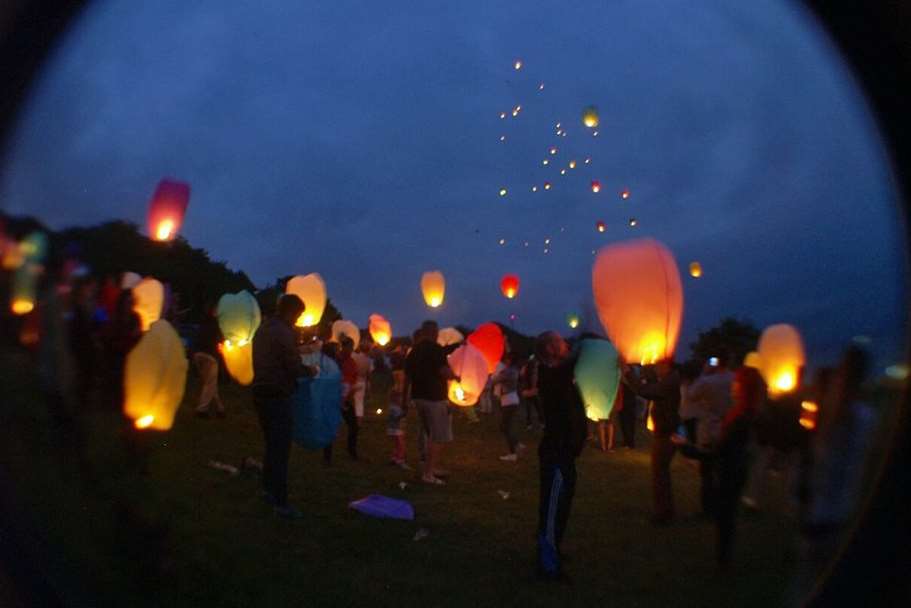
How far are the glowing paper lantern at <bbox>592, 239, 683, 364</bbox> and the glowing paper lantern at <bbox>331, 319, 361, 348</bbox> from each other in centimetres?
178

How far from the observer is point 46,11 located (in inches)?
101

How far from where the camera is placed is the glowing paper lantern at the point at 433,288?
321 centimetres

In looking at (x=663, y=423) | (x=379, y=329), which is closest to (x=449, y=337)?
(x=379, y=329)

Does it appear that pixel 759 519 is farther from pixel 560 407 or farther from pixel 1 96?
pixel 1 96

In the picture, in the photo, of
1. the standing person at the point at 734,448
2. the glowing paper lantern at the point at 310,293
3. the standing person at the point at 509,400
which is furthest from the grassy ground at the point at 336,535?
the standing person at the point at 509,400

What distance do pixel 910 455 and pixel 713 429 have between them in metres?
0.69

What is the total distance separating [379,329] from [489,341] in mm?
1651

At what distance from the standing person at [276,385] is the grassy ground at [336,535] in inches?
3.7

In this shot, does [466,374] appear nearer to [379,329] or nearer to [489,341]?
[489,341]

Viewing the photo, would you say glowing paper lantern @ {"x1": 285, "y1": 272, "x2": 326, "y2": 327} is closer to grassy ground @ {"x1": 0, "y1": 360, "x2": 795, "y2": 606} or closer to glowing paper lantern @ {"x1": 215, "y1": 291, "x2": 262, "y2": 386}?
glowing paper lantern @ {"x1": 215, "y1": 291, "x2": 262, "y2": 386}

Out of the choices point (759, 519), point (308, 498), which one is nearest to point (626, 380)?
point (759, 519)

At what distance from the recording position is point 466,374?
610 cm

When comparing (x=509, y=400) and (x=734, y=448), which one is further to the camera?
(x=509, y=400)

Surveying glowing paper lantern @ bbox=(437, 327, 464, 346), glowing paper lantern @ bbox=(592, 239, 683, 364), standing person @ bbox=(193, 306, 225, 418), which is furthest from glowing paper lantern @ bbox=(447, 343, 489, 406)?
glowing paper lantern @ bbox=(592, 239, 683, 364)
